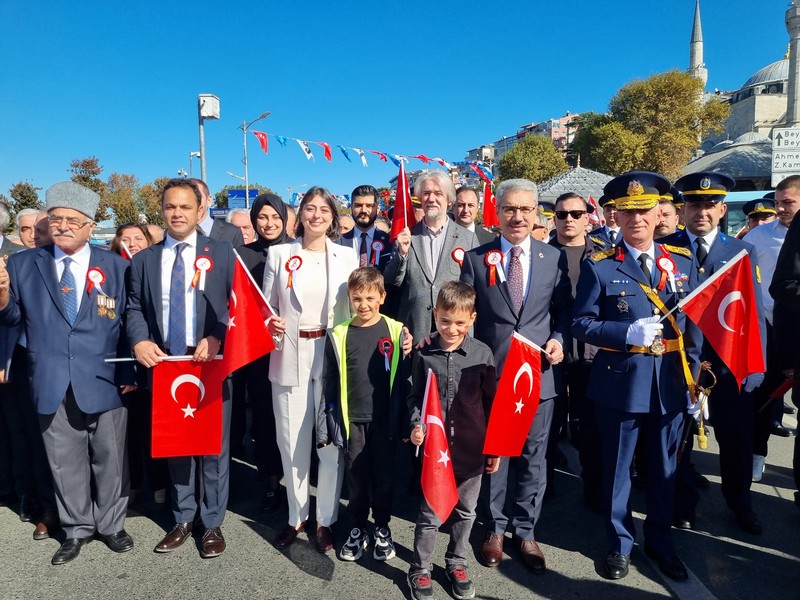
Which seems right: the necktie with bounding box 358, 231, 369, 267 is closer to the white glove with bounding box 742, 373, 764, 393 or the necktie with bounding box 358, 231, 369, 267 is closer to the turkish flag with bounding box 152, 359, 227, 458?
the turkish flag with bounding box 152, 359, 227, 458

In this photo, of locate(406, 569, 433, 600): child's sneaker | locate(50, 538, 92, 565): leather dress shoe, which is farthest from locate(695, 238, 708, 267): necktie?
locate(50, 538, 92, 565): leather dress shoe

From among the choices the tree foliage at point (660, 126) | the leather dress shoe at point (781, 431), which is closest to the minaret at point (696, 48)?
the tree foliage at point (660, 126)

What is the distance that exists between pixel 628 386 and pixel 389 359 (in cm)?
142

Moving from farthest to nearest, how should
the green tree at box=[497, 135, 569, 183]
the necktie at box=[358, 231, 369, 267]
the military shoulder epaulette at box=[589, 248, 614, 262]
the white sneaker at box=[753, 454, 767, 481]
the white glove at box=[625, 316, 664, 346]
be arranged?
the green tree at box=[497, 135, 569, 183] → the necktie at box=[358, 231, 369, 267] → the white sneaker at box=[753, 454, 767, 481] → the military shoulder epaulette at box=[589, 248, 614, 262] → the white glove at box=[625, 316, 664, 346]

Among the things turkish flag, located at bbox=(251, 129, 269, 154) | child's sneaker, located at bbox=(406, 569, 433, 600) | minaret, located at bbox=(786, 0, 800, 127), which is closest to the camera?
child's sneaker, located at bbox=(406, 569, 433, 600)

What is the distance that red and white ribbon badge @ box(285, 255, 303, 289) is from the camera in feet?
11.6

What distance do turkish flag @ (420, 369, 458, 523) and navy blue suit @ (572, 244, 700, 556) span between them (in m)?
0.96

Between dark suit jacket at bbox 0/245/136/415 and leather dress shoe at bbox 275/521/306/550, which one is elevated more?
dark suit jacket at bbox 0/245/136/415

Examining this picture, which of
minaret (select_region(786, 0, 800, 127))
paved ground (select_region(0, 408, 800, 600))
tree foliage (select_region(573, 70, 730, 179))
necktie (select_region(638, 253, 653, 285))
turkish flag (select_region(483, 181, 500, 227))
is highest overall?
minaret (select_region(786, 0, 800, 127))

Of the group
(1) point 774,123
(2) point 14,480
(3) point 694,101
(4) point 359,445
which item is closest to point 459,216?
(4) point 359,445

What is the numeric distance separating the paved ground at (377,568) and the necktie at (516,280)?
162cm

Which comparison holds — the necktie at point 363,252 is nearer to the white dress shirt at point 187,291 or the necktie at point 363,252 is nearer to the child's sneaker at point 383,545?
the white dress shirt at point 187,291

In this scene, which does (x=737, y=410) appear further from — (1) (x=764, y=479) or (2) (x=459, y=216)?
(2) (x=459, y=216)

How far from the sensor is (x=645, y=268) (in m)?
3.11
